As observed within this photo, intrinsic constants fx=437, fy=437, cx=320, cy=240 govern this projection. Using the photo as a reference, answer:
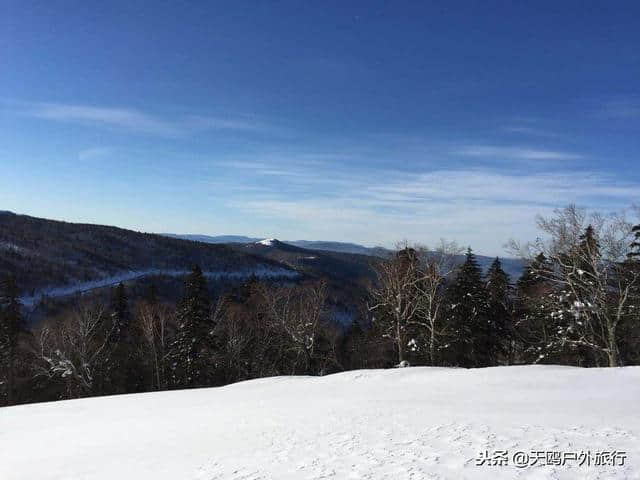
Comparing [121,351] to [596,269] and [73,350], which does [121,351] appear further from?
[596,269]

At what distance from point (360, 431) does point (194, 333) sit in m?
25.3

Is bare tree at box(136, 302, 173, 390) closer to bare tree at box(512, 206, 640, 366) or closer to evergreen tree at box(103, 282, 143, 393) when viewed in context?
evergreen tree at box(103, 282, 143, 393)

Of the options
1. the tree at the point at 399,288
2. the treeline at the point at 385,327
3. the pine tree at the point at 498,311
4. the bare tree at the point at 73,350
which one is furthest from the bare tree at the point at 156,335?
the pine tree at the point at 498,311

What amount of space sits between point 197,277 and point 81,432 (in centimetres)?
2080

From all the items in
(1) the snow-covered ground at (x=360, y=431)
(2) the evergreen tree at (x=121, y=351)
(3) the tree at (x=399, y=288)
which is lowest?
(2) the evergreen tree at (x=121, y=351)

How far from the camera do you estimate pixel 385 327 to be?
34469 mm

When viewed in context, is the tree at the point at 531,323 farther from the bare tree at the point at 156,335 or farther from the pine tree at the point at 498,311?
the bare tree at the point at 156,335

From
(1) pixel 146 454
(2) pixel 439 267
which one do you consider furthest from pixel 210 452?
(2) pixel 439 267

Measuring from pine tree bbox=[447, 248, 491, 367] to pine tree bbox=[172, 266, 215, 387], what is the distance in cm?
1844

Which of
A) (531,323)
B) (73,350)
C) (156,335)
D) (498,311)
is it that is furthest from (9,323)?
(531,323)

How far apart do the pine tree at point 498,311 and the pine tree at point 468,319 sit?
66 centimetres

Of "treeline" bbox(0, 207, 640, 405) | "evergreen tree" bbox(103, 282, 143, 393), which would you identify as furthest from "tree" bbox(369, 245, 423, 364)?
"evergreen tree" bbox(103, 282, 143, 393)

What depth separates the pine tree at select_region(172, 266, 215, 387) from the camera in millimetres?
33469

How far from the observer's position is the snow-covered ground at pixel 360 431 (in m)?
8.15
